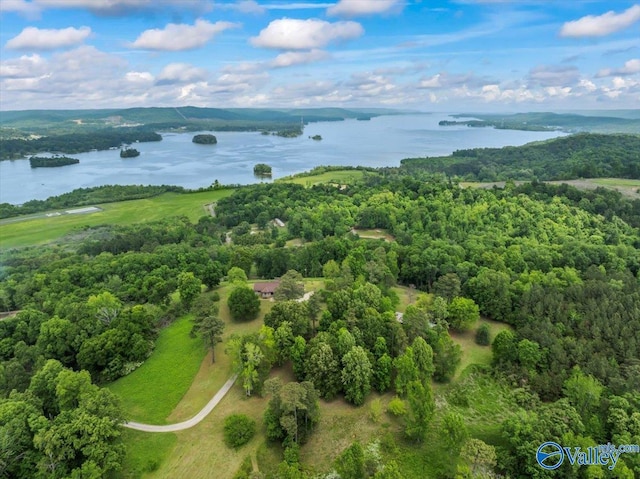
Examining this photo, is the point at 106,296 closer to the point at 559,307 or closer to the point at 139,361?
the point at 139,361

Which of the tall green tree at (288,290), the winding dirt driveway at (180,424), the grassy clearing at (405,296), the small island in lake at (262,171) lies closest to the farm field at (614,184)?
the grassy clearing at (405,296)

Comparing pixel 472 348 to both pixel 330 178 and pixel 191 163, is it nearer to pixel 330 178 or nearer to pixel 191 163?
pixel 330 178

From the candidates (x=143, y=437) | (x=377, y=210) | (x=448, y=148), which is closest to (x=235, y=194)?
(x=377, y=210)

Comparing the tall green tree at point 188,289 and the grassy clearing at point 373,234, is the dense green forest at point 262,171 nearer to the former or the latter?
the grassy clearing at point 373,234

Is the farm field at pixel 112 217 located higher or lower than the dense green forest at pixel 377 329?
lower

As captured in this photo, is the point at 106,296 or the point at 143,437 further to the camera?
the point at 106,296

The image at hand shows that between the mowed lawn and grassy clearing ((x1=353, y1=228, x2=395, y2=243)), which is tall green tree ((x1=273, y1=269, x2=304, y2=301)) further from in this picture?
the mowed lawn

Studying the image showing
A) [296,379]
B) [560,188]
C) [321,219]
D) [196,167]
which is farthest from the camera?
[196,167]
